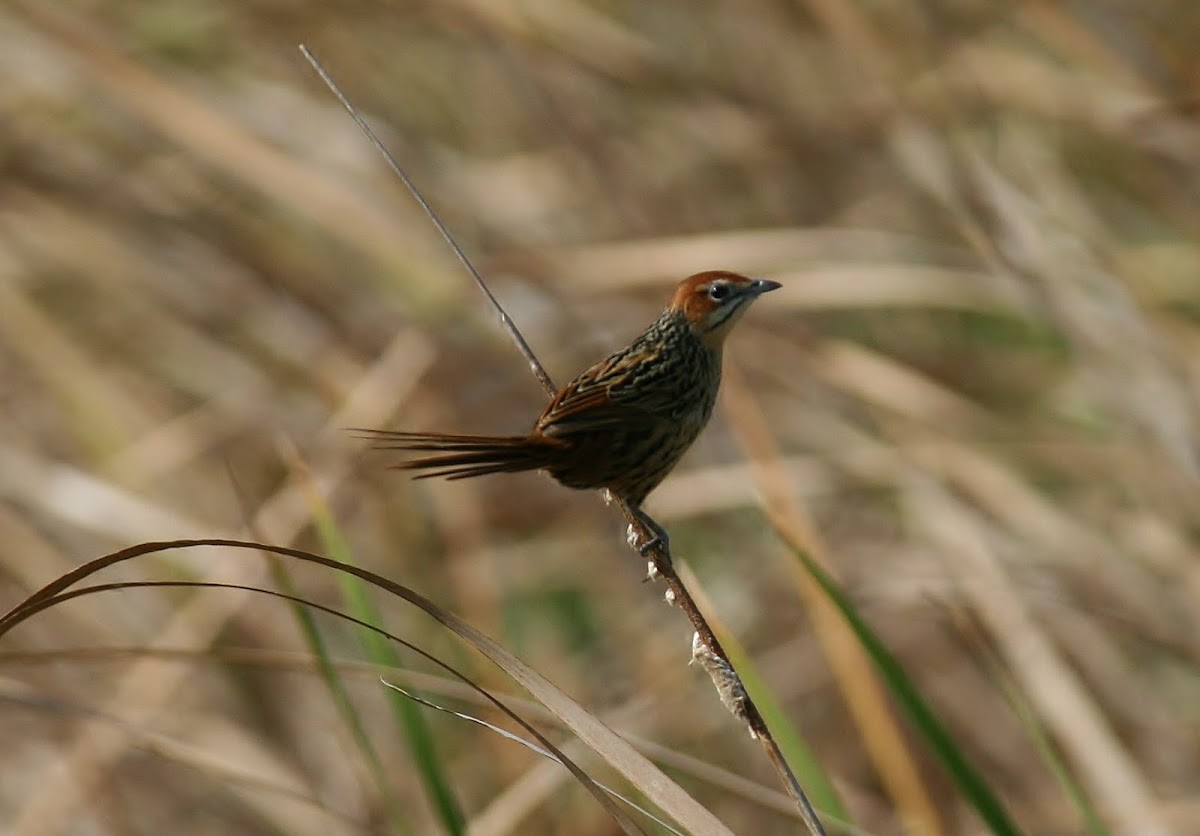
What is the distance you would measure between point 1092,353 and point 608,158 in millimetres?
1223

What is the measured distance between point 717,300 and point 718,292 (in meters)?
0.02

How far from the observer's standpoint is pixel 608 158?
360 cm

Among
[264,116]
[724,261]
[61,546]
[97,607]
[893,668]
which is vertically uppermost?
[264,116]

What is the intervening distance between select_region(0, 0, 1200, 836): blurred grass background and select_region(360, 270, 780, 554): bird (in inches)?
13.0

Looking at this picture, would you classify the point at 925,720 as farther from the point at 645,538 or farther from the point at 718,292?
the point at 718,292

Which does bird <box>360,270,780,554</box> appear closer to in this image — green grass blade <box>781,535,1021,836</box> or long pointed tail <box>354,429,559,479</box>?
long pointed tail <box>354,429,559,479</box>

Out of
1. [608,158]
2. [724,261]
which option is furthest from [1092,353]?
[608,158]

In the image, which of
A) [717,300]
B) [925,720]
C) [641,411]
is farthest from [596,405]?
[925,720]

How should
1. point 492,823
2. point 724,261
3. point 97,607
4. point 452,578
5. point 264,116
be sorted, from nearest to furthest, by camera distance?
1. point 492,823
2. point 724,261
3. point 97,607
4. point 452,578
5. point 264,116

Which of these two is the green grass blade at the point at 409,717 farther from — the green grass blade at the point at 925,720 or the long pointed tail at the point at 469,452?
the green grass blade at the point at 925,720

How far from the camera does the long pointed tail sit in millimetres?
1872

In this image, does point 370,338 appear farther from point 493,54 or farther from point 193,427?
point 493,54

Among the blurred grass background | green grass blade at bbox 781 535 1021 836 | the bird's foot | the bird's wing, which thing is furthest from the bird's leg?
the blurred grass background

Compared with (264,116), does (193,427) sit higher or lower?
lower
